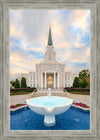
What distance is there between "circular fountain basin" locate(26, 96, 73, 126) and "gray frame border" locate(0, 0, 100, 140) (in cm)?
38

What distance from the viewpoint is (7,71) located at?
125 centimetres

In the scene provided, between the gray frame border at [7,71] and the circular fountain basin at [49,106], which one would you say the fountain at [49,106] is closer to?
the circular fountain basin at [49,106]

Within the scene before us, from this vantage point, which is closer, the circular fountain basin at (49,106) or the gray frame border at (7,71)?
the gray frame border at (7,71)

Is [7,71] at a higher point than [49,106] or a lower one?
higher

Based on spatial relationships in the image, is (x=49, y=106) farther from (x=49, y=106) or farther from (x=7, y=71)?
(x=7, y=71)

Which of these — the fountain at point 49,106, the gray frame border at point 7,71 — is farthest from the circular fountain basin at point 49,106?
the gray frame border at point 7,71

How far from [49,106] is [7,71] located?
1.08 metres

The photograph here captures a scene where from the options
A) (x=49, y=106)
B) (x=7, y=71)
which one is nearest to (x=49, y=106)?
(x=49, y=106)

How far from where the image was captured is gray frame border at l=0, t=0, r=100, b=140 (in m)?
1.20

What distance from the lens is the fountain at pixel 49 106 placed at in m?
1.50

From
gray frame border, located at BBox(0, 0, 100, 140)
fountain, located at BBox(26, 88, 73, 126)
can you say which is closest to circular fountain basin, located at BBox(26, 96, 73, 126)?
fountain, located at BBox(26, 88, 73, 126)

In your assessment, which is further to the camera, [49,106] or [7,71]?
[49,106]

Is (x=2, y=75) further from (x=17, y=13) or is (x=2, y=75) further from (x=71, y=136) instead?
(x=71, y=136)

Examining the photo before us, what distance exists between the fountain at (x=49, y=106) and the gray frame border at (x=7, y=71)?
38 cm
